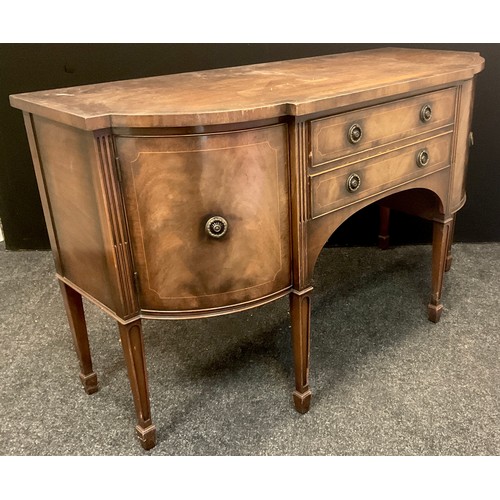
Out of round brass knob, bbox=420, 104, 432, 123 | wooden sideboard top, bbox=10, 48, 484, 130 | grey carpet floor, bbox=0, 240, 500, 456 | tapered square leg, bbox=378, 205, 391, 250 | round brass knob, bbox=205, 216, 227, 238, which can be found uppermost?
wooden sideboard top, bbox=10, 48, 484, 130

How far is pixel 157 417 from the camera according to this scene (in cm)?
173

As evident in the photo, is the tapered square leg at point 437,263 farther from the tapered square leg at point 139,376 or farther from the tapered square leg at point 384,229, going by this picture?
the tapered square leg at point 139,376

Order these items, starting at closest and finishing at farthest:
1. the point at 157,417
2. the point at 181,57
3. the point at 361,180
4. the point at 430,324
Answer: the point at 361,180, the point at 157,417, the point at 430,324, the point at 181,57

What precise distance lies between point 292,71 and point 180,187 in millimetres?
718

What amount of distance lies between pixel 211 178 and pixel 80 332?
743mm

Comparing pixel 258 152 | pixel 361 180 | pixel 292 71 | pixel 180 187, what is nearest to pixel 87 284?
pixel 180 187

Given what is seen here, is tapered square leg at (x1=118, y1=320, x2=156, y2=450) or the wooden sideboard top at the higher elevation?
the wooden sideboard top

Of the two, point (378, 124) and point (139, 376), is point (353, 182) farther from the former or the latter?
point (139, 376)

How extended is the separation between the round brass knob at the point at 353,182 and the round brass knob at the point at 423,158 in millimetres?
290

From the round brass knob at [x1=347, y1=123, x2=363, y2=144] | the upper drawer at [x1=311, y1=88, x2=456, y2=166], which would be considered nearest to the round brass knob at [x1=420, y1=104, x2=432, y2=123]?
the upper drawer at [x1=311, y1=88, x2=456, y2=166]

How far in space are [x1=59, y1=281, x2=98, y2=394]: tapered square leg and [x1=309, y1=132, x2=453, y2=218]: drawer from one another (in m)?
0.76

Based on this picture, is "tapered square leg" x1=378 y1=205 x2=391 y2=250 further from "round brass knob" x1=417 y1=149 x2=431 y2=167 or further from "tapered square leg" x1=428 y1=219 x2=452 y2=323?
"round brass knob" x1=417 y1=149 x2=431 y2=167

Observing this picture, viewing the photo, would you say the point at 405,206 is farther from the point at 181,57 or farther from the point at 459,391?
the point at 181,57

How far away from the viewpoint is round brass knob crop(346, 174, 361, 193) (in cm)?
157
